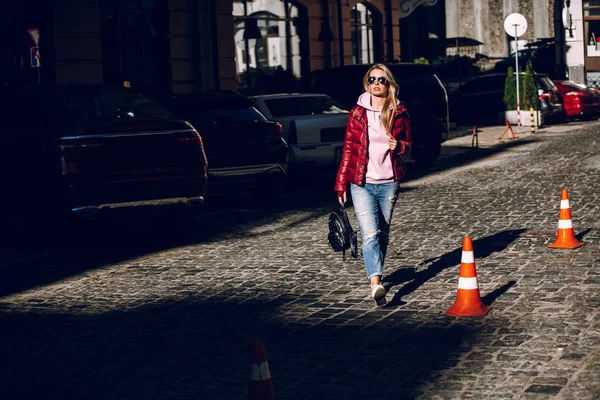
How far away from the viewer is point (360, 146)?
335 inches

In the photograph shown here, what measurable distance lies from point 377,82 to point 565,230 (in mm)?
3117

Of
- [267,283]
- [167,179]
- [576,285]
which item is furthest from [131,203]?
[576,285]

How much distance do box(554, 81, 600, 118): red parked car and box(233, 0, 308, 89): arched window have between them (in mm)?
7215

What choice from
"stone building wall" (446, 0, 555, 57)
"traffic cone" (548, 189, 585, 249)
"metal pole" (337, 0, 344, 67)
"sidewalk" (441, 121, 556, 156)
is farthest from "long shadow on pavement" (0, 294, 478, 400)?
"stone building wall" (446, 0, 555, 57)

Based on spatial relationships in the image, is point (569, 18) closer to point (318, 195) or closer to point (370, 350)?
point (318, 195)

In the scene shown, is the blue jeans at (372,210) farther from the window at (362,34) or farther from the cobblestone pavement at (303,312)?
the window at (362,34)

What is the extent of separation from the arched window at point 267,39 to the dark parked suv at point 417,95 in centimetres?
709

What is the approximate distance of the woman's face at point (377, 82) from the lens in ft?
27.5

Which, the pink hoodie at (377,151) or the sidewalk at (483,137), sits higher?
the pink hoodie at (377,151)

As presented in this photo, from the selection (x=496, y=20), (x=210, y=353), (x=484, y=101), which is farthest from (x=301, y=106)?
(x=496, y=20)

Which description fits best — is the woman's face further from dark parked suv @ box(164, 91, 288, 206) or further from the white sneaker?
dark parked suv @ box(164, 91, 288, 206)

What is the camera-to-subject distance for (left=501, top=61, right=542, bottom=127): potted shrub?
29156 millimetres

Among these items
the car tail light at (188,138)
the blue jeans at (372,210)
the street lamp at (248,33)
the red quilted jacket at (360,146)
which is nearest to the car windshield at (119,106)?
the car tail light at (188,138)

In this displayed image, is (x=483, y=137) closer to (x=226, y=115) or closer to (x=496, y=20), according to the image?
(x=226, y=115)
